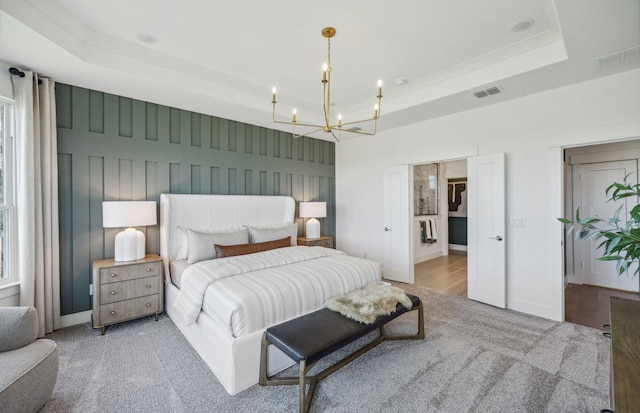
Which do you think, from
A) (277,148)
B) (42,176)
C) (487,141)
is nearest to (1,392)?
(42,176)

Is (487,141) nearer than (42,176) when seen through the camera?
No

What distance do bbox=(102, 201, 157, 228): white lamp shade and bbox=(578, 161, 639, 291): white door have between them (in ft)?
20.6

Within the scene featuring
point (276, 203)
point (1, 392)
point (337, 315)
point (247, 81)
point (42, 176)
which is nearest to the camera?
point (1, 392)

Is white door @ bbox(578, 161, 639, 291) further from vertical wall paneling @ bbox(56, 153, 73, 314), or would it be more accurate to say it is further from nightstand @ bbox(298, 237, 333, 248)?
vertical wall paneling @ bbox(56, 153, 73, 314)

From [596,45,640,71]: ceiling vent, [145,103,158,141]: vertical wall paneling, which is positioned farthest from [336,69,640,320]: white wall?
[145,103,158,141]: vertical wall paneling

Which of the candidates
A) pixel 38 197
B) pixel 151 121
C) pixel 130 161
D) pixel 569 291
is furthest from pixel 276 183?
pixel 569 291

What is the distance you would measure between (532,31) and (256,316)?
348cm

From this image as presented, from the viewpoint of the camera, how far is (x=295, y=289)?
2533mm

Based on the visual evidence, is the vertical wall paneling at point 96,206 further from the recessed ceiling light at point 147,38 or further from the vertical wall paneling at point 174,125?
the recessed ceiling light at point 147,38

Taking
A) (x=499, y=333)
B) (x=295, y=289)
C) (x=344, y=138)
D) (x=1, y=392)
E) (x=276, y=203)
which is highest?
(x=344, y=138)

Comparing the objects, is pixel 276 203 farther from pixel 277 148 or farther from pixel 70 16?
pixel 70 16

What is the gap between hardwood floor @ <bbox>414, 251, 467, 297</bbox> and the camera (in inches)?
179

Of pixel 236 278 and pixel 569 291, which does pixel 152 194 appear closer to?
pixel 236 278

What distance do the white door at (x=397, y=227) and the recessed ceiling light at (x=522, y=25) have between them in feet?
7.87
